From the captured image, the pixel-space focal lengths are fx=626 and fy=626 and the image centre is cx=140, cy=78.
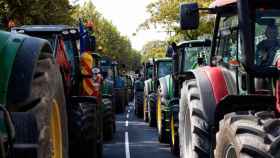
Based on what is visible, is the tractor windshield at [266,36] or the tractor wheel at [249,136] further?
the tractor windshield at [266,36]

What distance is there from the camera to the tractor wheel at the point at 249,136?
4332 millimetres

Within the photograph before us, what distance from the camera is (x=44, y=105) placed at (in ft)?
15.7

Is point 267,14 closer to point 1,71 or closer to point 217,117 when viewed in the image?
point 217,117

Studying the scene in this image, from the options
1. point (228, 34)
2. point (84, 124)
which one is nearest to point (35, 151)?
point (228, 34)

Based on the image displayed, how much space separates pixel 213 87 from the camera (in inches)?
267

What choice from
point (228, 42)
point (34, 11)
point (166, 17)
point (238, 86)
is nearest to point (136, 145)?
point (34, 11)

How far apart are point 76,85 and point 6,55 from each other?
5.50 metres

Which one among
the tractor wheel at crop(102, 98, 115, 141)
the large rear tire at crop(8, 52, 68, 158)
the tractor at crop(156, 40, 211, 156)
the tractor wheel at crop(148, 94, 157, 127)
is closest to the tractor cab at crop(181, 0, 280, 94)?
the large rear tire at crop(8, 52, 68, 158)

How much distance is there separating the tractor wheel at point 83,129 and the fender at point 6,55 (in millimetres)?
4053

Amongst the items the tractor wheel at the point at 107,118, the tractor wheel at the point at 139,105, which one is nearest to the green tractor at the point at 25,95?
the tractor wheel at the point at 107,118

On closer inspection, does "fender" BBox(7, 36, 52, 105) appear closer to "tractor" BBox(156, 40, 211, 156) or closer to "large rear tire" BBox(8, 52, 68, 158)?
"large rear tire" BBox(8, 52, 68, 158)

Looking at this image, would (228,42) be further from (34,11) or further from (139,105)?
(139,105)

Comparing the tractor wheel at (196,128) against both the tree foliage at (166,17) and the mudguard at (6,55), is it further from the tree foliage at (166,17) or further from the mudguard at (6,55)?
the tree foliage at (166,17)

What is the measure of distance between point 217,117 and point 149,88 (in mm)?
15038
